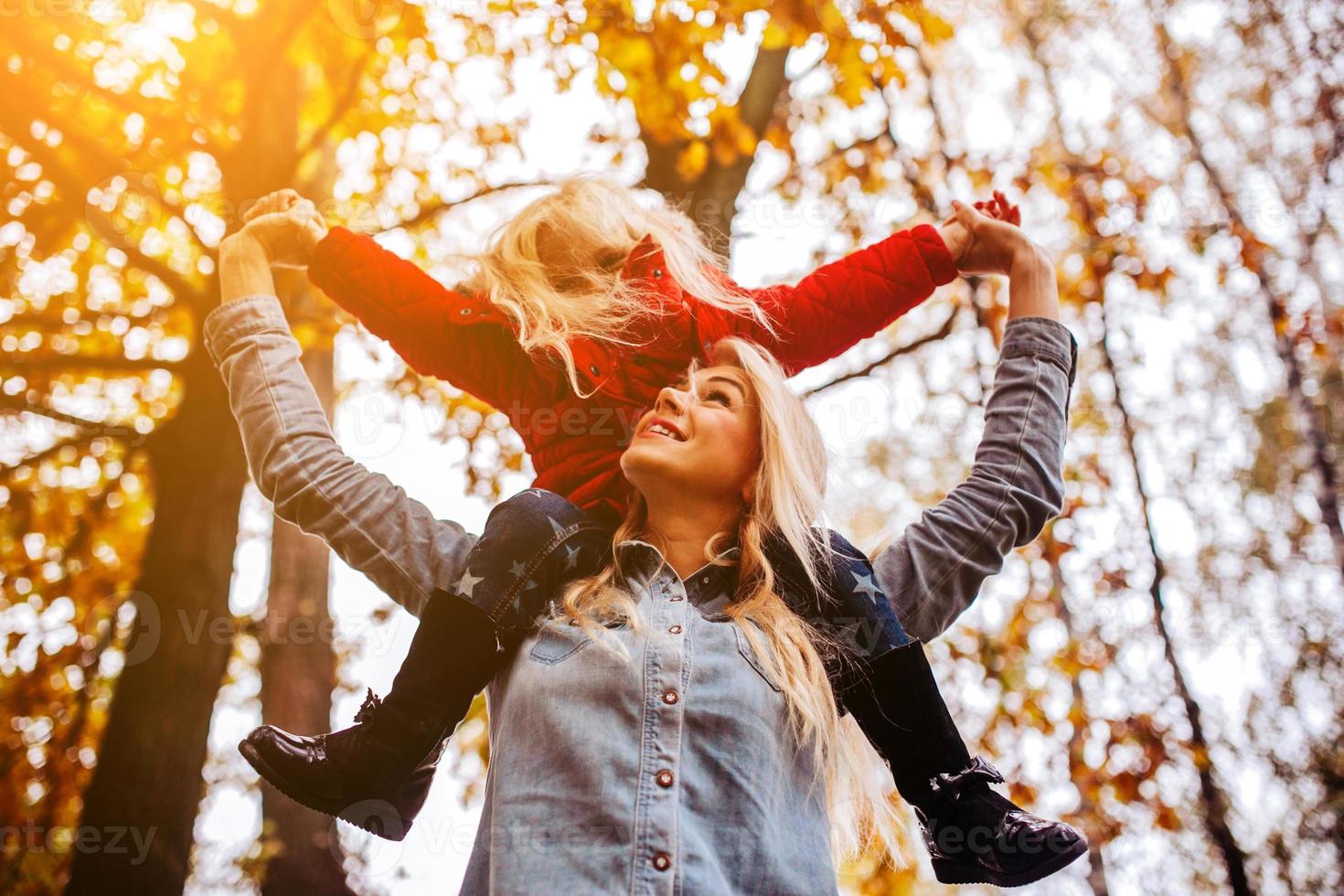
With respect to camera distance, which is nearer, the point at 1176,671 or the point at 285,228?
the point at 285,228

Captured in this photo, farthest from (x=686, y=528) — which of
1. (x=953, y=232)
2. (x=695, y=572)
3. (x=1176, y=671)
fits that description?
(x=1176, y=671)

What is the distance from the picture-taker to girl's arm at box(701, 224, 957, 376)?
8.04 ft

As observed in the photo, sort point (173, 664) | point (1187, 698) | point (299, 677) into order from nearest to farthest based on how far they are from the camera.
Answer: point (173, 664)
point (299, 677)
point (1187, 698)

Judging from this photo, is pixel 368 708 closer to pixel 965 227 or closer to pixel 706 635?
pixel 706 635

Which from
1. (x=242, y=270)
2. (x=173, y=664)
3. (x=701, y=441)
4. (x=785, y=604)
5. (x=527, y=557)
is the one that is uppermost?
(x=242, y=270)

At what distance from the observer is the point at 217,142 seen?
480 centimetres

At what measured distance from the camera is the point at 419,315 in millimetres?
2391

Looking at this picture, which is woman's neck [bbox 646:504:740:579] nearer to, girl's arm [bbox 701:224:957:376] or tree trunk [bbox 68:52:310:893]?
girl's arm [bbox 701:224:957:376]

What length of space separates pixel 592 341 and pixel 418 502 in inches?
23.8

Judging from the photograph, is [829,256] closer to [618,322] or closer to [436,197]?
A: [436,197]

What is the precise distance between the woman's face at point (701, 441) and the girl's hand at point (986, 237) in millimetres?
669

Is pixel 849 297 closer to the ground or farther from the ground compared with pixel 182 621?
farther from the ground

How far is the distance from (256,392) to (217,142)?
3.29 meters

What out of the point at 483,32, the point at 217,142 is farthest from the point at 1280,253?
the point at 217,142
